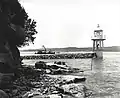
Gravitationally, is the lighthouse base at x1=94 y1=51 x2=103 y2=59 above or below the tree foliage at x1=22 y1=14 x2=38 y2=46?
below

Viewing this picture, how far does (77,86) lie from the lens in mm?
18484

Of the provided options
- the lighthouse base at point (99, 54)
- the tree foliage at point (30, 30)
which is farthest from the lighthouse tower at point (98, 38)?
the tree foliage at point (30, 30)

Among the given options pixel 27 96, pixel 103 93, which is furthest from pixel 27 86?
pixel 103 93

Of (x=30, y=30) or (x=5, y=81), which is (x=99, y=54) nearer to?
(x=30, y=30)

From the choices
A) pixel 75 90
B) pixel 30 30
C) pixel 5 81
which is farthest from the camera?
pixel 30 30

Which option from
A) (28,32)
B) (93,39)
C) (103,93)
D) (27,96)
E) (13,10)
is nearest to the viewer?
(27,96)

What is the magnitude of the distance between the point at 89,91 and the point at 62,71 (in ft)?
44.4

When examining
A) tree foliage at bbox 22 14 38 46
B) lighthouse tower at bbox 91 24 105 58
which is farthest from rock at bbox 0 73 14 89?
lighthouse tower at bbox 91 24 105 58

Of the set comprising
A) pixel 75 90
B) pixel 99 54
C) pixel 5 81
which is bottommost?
pixel 75 90

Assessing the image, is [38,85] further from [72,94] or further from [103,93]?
[103,93]

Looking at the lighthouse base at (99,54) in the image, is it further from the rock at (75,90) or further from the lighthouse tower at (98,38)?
the rock at (75,90)

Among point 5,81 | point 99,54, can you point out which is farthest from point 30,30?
point 99,54

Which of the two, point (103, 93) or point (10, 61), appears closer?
point (103, 93)

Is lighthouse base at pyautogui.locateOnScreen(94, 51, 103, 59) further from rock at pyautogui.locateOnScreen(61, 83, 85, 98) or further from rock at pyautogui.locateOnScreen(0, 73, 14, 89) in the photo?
rock at pyautogui.locateOnScreen(61, 83, 85, 98)
